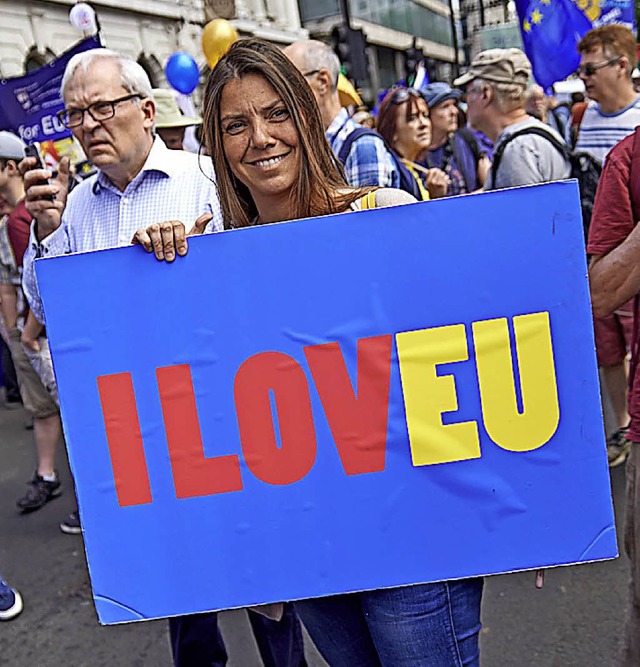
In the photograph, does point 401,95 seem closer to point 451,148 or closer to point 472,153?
point 451,148

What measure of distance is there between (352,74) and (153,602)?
1175 centimetres

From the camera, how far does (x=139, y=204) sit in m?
2.38

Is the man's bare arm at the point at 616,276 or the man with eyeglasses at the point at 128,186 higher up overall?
the man with eyeglasses at the point at 128,186

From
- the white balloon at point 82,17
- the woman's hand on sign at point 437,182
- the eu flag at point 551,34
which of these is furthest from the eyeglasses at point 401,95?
the white balloon at point 82,17

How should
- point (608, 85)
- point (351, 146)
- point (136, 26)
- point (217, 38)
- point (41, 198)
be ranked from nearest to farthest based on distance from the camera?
point (41, 198), point (351, 146), point (608, 85), point (217, 38), point (136, 26)

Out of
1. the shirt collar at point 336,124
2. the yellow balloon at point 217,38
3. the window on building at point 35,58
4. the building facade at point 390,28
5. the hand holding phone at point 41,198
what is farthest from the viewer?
the building facade at point 390,28

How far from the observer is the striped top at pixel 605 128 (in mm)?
4262

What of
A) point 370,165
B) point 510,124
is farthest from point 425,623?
point 510,124

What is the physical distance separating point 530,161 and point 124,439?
2743 millimetres

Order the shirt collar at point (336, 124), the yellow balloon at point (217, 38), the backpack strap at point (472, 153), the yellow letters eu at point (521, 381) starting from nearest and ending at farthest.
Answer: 1. the yellow letters eu at point (521, 381)
2. the shirt collar at point (336, 124)
3. the backpack strap at point (472, 153)
4. the yellow balloon at point (217, 38)

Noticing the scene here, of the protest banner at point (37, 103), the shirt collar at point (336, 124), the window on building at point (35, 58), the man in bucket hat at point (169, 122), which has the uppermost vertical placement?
the window on building at point (35, 58)

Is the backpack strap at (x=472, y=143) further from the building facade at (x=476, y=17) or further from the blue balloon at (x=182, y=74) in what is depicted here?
the building facade at (x=476, y=17)

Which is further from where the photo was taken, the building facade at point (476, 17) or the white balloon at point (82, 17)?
the building facade at point (476, 17)

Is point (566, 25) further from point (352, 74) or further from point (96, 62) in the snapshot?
point (352, 74)
